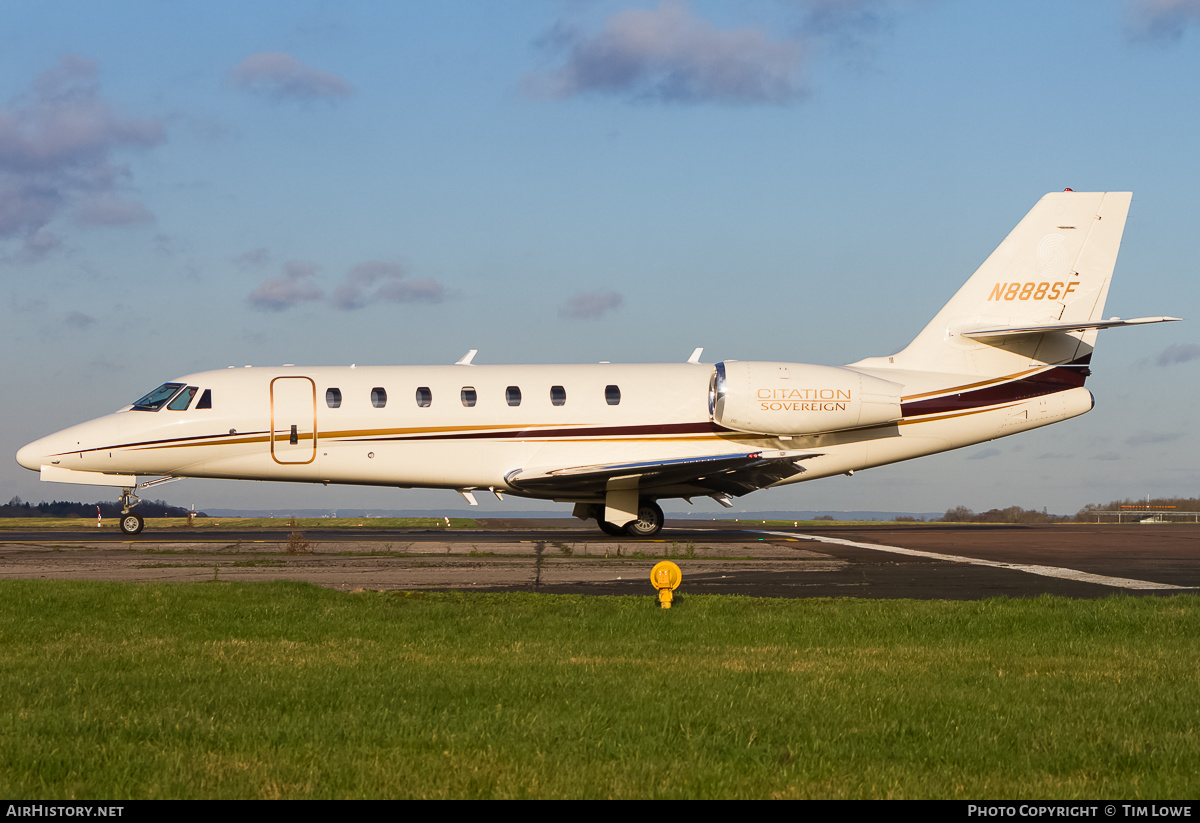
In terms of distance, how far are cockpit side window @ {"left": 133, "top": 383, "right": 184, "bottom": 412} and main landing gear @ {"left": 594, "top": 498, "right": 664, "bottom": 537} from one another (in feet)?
33.5

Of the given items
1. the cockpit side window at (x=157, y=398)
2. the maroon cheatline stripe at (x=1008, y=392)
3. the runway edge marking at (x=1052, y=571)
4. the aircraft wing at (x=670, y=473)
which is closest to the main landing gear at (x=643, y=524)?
the aircraft wing at (x=670, y=473)

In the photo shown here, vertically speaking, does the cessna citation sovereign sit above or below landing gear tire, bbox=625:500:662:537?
above

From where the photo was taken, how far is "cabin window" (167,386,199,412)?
2389 centimetres

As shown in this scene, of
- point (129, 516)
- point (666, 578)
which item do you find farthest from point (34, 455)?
point (666, 578)

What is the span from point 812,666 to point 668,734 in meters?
2.48

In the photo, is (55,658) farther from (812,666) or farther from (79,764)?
(812,666)

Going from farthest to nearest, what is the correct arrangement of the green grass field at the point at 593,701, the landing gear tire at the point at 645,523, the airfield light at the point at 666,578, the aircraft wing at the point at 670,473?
the landing gear tire at the point at 645,523 < the aircraft wing at the point at 670,473 < the airfield light at the point at 666,578 < the green grass field at the point at 593,701

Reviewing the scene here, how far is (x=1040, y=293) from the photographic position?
25.5m

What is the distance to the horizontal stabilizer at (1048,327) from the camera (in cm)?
2312

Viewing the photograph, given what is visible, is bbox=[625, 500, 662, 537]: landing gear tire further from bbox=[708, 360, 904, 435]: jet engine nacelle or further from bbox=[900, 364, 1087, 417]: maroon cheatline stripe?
bbox=[900, 364, 1087, 417]: maroon cheatline stripe

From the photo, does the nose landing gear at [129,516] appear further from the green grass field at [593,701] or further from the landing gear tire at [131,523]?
the green grass field at [593,701]

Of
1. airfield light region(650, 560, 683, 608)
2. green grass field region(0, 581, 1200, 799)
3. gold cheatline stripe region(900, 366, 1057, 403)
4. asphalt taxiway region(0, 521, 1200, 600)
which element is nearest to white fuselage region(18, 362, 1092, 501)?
asphalt taxiway region(0, 521, 1200, 600)

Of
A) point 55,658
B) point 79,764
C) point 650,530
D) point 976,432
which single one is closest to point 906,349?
point 976,432
